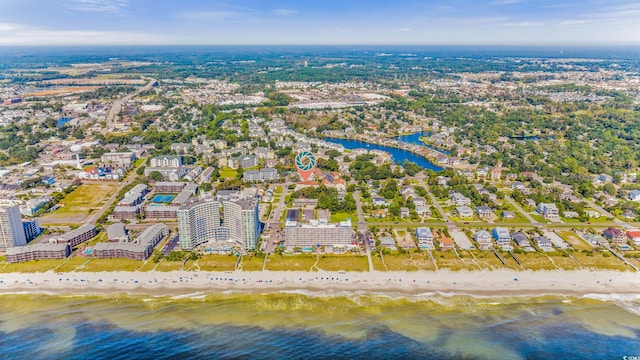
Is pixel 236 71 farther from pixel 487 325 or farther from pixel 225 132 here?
pixel 487 325

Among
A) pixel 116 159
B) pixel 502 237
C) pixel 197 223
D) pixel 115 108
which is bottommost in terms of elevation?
pixel 502 237

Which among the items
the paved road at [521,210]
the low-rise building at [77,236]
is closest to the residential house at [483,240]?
the paved road at [521,210]

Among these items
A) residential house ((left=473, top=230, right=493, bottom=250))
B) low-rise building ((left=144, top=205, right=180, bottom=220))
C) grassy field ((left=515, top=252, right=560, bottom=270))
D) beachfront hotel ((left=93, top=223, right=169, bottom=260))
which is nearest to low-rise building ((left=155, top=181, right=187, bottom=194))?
low-rise building ((left=144, top=205, right=180, bottom=220))

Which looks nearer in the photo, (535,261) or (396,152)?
(535,261)

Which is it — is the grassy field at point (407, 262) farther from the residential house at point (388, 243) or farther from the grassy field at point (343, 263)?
the grassy field at point (343, 263)

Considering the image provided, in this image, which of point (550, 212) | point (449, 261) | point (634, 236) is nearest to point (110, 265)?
point (449, 261)

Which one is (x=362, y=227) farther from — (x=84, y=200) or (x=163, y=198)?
(x=84, y=200)
